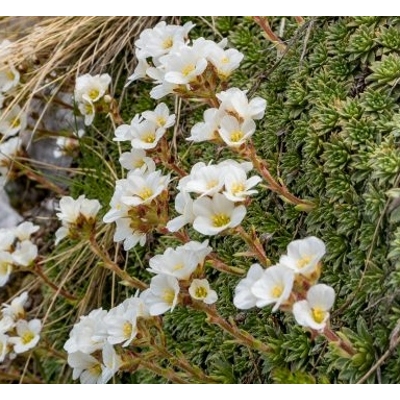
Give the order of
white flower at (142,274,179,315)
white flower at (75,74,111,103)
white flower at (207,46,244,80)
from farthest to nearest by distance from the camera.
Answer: white flower at (75,74,111,103) < white flower at (207,46,244,80) < white flower at (142,274,179,315)

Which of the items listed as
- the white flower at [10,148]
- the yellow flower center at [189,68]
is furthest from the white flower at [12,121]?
the yellow flower center at [189,68]

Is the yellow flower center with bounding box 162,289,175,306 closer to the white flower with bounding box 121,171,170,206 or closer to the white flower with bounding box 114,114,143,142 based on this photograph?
the white flower with bounding box 121,171,170,206

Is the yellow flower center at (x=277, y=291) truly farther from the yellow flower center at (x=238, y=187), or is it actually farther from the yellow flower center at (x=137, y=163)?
the yellow flower center at (x=137, y=163)

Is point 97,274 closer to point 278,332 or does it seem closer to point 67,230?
point 67,230

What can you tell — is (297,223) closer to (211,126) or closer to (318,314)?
(211,126)

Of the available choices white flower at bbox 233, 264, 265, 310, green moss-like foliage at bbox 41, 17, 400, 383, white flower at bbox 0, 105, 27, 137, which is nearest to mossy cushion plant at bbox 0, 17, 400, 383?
green moss-like foliage at bbox 41, 17, 400, 383

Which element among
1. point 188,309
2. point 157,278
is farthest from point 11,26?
point 157,278
